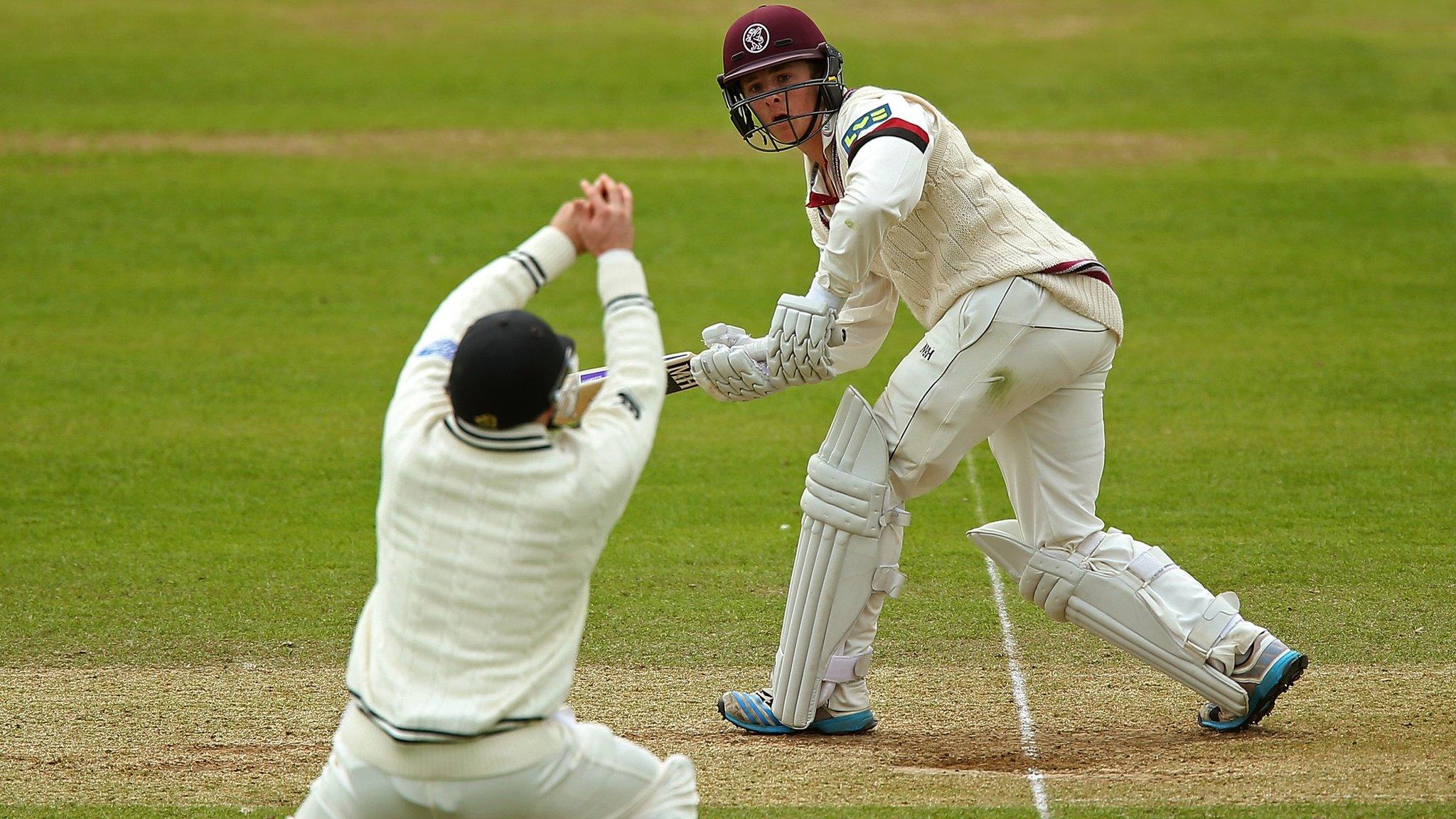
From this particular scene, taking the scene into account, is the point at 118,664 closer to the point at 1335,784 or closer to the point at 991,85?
the point at 1335,784

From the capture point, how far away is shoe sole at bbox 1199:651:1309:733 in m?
3.92

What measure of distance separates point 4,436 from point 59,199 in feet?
15.6

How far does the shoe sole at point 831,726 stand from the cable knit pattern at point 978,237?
1.15m

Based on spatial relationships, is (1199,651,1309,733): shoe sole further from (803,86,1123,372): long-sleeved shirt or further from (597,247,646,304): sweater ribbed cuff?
(597,247,646,304): sweater ribbed cuff

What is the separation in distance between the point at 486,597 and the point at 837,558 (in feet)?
5.35

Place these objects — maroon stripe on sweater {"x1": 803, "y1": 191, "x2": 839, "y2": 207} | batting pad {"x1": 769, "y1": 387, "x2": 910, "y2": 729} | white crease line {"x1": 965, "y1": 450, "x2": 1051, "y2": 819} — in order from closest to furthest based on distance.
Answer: white crease line {"x1": 965, "y1": 450, "x2": 1051, "y2": 819}, batting pad {"x1": 769, "y1": 387, "x2": 910, "y2": 729}, maroon stripe on sweater {"x1": 803, "y1": 191, "x2": 839, "y2": 207}

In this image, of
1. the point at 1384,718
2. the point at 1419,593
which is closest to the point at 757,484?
the point at 1419,593

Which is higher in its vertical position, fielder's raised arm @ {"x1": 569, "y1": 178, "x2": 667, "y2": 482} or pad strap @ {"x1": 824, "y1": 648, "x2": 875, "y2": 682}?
fielder's raised arm @ {"x1": 569, "y1": 178, "x2": 667, "y2": 482}

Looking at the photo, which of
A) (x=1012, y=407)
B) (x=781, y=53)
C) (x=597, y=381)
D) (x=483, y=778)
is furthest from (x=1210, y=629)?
(x=483, y=778)

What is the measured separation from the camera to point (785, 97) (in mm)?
4102

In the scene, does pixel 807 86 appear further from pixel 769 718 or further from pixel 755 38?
pixel 769 718

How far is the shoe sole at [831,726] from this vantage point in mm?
4090

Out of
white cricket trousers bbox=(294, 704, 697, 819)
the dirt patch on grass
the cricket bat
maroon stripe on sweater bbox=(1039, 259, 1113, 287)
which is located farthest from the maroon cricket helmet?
white cricket trousers bbox=(294, 704, 697, 819)

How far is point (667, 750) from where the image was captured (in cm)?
396
